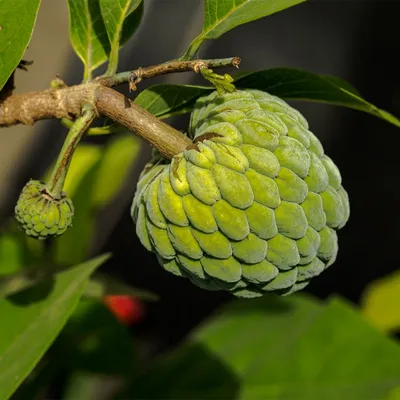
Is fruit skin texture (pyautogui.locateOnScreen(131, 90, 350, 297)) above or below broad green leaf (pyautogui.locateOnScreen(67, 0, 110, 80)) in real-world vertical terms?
below

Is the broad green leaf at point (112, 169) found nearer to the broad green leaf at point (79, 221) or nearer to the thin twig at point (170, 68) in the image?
the broad green leaf at point (79, 221)

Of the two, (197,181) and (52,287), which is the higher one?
(197,181)

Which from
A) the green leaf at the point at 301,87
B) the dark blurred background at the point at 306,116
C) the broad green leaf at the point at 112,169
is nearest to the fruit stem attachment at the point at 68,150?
the green leaf at the point at 301,87

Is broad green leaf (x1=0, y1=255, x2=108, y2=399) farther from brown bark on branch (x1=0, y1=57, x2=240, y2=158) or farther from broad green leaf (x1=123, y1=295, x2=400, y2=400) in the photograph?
broad green leaf (x1=123, y1=295, x2=400, y2=400)

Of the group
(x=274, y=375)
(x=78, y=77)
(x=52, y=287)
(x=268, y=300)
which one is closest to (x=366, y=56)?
(x=78, y=77)

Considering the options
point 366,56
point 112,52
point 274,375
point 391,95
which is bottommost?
point 274,375

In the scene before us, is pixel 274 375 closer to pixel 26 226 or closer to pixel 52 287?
pixel 52 287

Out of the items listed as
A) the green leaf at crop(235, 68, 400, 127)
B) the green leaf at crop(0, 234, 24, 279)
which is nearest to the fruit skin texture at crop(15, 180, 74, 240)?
the green leaf at crop(235, 68, 400, 127)
